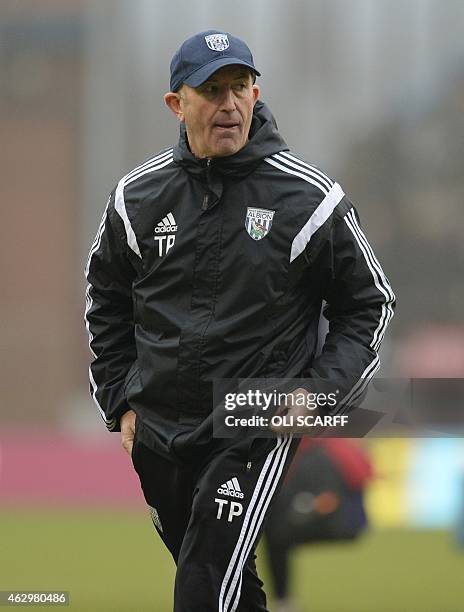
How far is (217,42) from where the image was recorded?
245 centimetres

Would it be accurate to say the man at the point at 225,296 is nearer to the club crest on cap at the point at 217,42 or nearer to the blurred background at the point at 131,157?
the club crest on cap at the point at 217,42

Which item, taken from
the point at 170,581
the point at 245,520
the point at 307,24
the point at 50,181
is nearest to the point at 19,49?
the point at 50,181

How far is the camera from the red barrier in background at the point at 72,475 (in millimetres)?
6480

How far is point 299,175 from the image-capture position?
2.48 m

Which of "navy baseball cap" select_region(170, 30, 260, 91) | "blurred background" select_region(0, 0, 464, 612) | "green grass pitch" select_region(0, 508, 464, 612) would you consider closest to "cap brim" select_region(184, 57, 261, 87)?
"navy baseball cap" select_region(170, 30, 260, 91)

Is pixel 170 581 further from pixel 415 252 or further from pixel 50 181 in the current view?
pixel 50 181

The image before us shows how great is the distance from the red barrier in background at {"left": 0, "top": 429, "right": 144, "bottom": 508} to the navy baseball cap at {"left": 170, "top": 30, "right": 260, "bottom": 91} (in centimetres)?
411

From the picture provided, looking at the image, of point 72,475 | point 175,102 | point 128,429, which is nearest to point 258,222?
point 175,102

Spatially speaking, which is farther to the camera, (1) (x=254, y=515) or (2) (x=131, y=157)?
(2) (x=131, y=157)

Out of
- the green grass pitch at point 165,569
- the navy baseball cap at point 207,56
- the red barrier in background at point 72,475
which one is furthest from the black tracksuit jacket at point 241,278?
the red barrier in background at point 72,475

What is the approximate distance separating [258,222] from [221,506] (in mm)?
557

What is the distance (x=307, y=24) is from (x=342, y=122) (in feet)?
2.01

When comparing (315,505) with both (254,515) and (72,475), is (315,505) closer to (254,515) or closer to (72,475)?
(254,515)

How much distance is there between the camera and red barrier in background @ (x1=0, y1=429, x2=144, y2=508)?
6.48 metres
